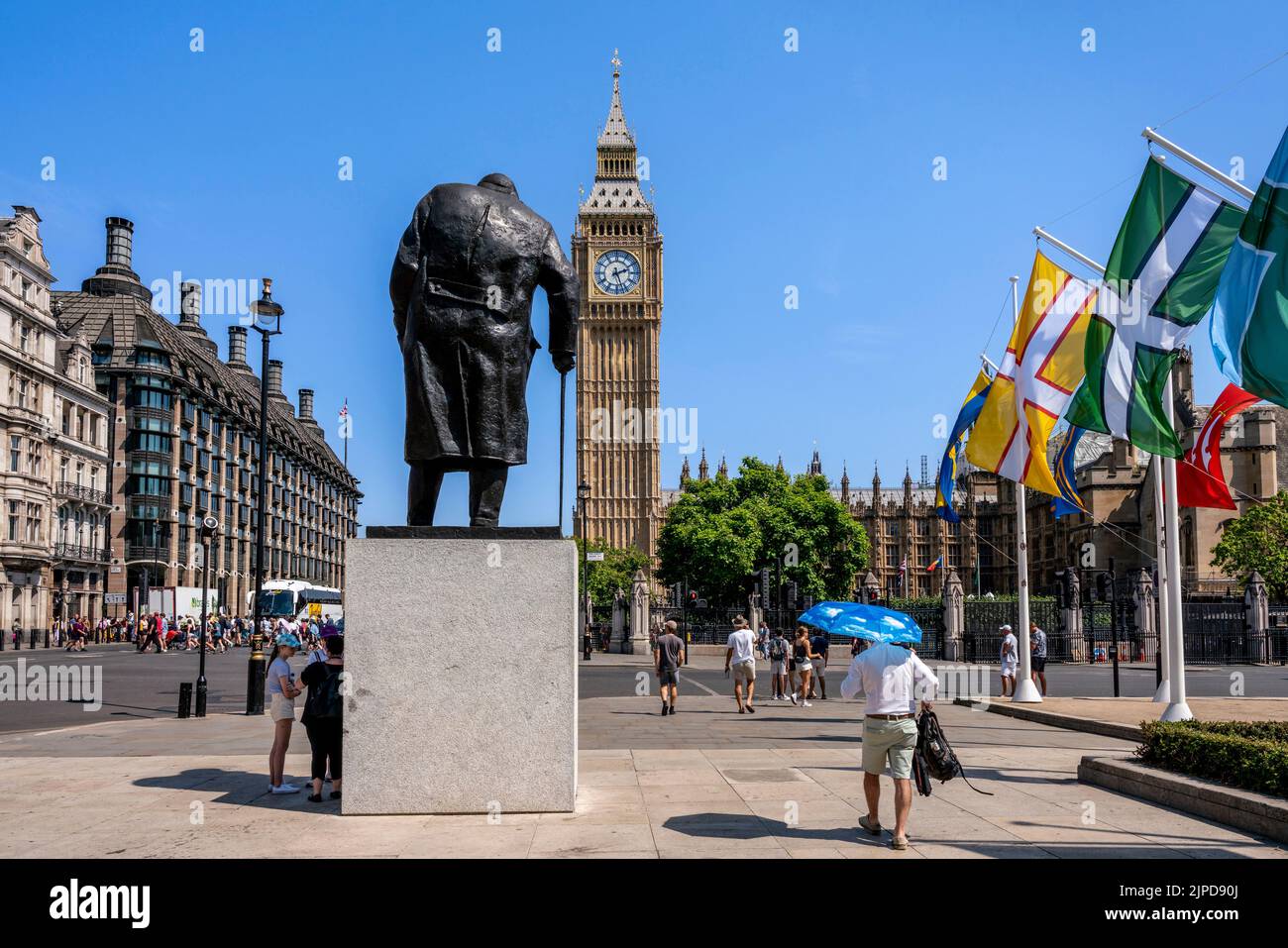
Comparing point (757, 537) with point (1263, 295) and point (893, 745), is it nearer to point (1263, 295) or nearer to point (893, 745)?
point (1263, 295)

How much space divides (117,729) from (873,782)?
14.8m

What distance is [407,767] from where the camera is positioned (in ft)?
30.3

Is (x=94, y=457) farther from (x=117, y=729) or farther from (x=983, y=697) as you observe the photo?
(x=983, y=697)

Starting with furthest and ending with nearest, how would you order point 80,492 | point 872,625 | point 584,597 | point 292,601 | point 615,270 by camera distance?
point 615,270 < point 80,492 < point 292,601 < point 584,597 < point 872,625

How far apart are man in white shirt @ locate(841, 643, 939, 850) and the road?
53.6 ft

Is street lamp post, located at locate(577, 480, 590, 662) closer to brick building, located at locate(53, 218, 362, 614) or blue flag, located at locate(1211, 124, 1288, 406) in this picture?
brick building, located at locate(53, 218, 362, 614)

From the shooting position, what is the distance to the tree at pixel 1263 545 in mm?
57375

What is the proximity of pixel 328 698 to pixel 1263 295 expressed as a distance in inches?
369

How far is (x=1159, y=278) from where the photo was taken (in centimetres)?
1415

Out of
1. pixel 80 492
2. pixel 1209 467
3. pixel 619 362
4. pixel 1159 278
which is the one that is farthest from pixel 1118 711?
pixel 619 362

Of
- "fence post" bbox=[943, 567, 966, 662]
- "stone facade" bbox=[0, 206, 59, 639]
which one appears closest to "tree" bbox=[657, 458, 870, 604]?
"fence post" bbox=[943, 567, 966, 662]

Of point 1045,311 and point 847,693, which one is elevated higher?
point 1045,311

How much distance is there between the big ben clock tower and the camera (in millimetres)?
108875
